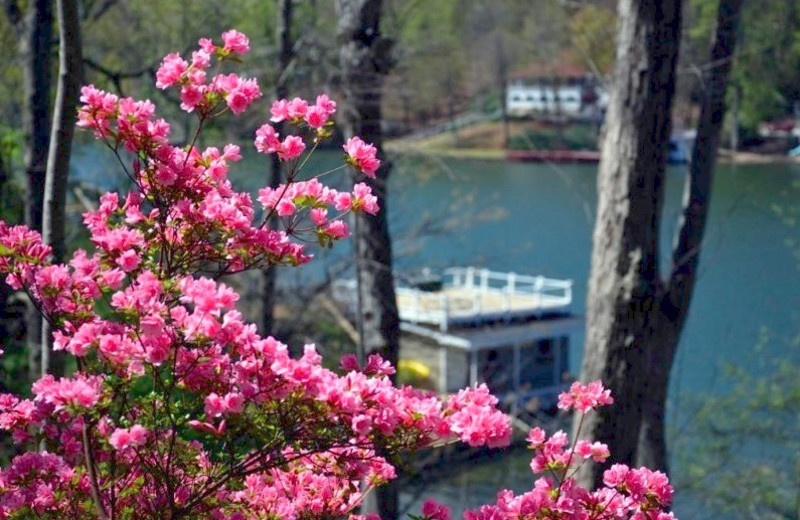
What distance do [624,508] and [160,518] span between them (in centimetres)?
112

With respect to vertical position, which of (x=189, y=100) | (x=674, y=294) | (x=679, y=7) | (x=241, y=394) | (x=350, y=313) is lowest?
(x=350, y=313)

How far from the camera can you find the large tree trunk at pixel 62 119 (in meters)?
3.83

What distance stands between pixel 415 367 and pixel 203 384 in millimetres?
17333

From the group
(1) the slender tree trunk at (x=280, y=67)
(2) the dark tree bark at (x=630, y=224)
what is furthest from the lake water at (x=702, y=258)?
(2) the dark tree bark at (x=630, y=224)

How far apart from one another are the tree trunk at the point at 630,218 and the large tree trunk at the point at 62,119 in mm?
3664

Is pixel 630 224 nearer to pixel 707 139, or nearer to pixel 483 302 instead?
pixel 707 139

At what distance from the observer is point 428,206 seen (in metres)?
21.9

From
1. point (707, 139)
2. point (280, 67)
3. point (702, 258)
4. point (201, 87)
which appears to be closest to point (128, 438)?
point (201, 87)

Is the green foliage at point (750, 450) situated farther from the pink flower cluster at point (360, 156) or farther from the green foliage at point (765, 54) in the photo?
the pink flower cluster at point (360, 156)

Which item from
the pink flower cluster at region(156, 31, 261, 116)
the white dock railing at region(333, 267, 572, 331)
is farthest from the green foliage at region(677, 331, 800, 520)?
the pink flower cluster at region(156, 31, 261, 116)

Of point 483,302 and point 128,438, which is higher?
point 128,438

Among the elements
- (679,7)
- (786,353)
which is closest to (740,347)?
(786,353)

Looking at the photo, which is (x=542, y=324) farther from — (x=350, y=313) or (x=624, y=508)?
(x=624, y=508)

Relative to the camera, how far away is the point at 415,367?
20.0m
